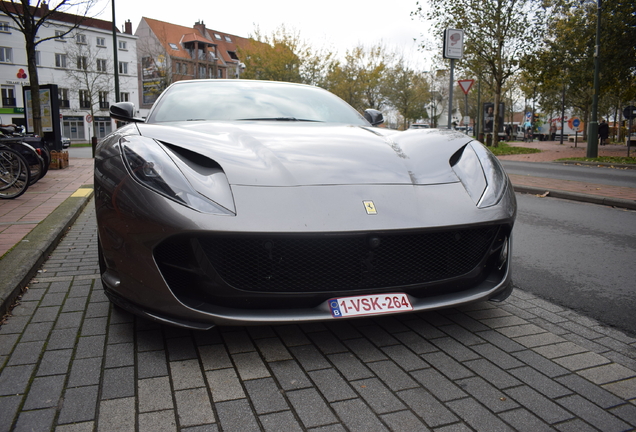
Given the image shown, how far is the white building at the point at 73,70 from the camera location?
46.8m

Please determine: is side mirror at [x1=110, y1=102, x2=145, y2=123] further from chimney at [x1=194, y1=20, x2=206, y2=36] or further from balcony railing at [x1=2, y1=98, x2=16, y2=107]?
chimney at [x1=194, y1=20, x2=206, y2=36]

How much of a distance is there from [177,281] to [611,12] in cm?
2132

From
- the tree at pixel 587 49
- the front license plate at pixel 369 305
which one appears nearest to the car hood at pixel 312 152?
the front license plate at pixel 369 305

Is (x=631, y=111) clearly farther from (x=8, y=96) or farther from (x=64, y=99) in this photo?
(x=64, y=99)

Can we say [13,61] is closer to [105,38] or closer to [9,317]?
[105,38]

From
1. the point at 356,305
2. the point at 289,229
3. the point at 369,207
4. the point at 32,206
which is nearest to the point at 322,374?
the point at 356,305

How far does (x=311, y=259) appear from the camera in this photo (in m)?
2.25

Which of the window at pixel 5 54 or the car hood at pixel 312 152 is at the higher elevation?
the window at pixel 5 54

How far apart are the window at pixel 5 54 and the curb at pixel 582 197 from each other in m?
51.2

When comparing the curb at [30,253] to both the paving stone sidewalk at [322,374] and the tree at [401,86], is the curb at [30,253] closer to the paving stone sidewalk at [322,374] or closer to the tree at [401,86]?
the paving stone sidewalk at [322,374]

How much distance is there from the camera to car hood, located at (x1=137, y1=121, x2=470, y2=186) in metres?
2.45

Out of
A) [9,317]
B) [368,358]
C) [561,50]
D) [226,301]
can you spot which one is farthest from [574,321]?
[561,50]

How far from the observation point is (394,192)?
2449 millimetres

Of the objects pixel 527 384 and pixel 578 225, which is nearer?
pixel 527 384
